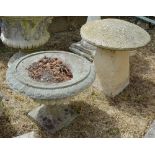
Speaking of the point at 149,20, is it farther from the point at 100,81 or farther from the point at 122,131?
the point at 122,131

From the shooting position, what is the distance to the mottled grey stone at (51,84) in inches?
136

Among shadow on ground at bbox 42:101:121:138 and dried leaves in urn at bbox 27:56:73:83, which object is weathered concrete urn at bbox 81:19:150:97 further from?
dried leaves in urn at bbox 27:56:73:83

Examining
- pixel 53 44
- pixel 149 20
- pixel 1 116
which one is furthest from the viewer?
pixel 149 20

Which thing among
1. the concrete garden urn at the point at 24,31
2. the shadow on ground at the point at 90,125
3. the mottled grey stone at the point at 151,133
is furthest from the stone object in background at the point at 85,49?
the mottled grey stone at the point at 151,133

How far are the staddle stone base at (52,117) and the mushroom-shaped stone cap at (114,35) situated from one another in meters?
0.92

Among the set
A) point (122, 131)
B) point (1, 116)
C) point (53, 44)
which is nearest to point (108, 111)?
point (122, 131)

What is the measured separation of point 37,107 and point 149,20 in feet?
11.0

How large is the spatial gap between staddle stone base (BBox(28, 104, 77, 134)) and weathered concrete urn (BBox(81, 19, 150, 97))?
2.45 ft

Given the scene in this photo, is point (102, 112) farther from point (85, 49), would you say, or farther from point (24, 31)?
point (24, 31)

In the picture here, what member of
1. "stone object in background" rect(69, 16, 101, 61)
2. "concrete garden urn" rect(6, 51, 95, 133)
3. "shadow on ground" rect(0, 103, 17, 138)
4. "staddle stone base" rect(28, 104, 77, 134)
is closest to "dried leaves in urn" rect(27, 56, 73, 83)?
"concrete garden urn" rect(6, 51, 95, 133)

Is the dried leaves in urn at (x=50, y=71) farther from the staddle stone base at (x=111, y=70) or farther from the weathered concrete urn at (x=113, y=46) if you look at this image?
the staddle stone base at (x=111, y=70)

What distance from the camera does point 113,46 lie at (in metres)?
4.16

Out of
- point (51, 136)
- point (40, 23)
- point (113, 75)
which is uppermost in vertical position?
point (40, 23)

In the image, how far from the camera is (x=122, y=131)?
4078 millimetres
